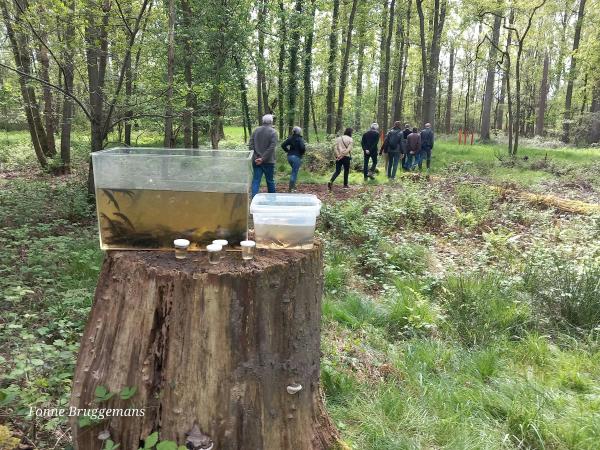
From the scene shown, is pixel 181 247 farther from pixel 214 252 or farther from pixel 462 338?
pixel 462 338

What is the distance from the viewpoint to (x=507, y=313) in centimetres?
450

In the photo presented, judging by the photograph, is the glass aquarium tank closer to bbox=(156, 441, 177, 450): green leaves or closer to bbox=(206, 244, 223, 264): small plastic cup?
bbox=(206, 244, 223, 264): small plastic cup

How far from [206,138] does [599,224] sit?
18157 millimetres

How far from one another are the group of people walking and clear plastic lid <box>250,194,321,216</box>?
4.46 m

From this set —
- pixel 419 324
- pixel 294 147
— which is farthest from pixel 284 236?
pixel 294 147

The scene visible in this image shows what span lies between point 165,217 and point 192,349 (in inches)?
24.0

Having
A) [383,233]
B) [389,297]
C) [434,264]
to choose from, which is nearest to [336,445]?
[389,297]

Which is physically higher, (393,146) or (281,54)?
(281,54)

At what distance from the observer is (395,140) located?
1307 cm

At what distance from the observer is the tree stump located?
72.3 inches

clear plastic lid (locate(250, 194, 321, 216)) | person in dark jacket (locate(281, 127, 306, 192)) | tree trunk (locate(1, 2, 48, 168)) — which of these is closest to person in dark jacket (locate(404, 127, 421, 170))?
person in dark jacket (locate(281, 127, 306, 192))

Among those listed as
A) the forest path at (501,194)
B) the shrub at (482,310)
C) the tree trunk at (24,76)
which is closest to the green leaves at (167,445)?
the shrub at (482,310)

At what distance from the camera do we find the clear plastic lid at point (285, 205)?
2059 millimetres

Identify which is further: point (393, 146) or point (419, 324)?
point (393, 146)
